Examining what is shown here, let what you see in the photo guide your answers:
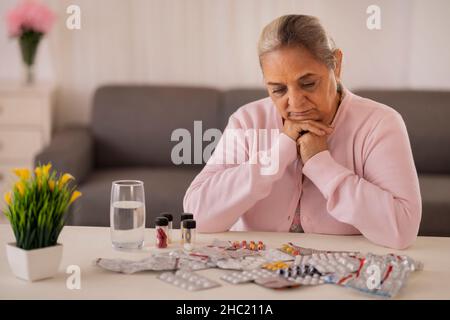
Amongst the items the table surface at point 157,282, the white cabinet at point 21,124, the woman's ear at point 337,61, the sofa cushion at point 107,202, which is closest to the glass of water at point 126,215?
the table surface at point 157,282

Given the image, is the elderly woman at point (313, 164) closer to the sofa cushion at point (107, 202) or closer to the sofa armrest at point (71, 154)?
the sofa cushion at point (107, 202)

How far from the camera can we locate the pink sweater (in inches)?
69.3

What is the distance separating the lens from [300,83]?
188 cm

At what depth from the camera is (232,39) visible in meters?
4.17

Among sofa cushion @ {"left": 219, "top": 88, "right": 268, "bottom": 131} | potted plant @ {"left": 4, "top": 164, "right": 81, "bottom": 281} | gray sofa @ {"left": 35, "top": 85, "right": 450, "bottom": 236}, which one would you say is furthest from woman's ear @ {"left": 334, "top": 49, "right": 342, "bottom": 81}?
sofa cushion @ {"left": 219, "top": 88, "right": 268, "bottom": 131}

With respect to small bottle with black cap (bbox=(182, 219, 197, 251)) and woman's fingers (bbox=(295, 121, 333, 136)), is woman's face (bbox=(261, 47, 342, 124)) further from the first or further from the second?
small bottle with black cap (bbox=(182, 219, 197, 251))

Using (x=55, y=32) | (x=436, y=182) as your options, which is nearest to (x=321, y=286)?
(x=436, y=182)

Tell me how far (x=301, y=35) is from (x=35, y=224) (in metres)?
0.87

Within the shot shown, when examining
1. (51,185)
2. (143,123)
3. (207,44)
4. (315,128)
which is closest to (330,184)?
(315,128)

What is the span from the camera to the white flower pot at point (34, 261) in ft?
4.52

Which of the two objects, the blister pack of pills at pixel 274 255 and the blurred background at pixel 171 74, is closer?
the blister pack of pills at pixel 274 255

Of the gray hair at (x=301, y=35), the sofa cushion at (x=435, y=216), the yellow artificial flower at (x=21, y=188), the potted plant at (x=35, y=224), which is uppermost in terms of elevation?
the gray hair at (x=301, y=35)

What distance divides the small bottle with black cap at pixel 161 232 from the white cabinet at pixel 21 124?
93.0 inches
